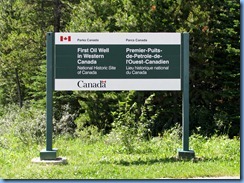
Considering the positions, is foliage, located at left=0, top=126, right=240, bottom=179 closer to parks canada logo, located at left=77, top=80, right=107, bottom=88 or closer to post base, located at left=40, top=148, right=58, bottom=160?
post base, located at left=40, top=148, right=58, bottom=160

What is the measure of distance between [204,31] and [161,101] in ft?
12.1

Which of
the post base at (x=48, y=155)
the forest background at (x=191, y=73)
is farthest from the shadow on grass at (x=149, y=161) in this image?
the forest background at (x=191, y=73)

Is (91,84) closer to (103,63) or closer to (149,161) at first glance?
(103,63)

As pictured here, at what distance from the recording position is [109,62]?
35.0ft

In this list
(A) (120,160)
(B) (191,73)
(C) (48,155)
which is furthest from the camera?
(B) (191,73)

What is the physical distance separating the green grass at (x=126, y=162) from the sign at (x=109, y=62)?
168 centimetres

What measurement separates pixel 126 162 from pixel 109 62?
222cm

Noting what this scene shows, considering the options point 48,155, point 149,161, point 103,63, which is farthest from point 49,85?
point 149,161

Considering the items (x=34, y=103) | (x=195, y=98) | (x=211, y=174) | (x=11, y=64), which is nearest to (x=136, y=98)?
(x=195, y=98)

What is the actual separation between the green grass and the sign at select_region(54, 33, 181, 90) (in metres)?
1.68

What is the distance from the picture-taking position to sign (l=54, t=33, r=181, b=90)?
1063 centimetres

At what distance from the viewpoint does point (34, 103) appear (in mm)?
26188

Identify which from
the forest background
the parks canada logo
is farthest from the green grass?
the forest background

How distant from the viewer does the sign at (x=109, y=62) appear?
10633 millimetres
